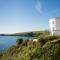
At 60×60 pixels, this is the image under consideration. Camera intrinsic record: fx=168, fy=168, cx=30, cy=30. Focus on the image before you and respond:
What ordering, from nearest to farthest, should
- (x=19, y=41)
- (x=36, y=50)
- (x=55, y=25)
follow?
(x=36, y=50), (x=55, y=25), (x=19, y=41)

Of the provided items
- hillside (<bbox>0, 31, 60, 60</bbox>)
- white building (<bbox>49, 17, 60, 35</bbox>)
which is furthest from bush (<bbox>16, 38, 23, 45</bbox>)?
white building (<bbox>49, 17, 60, 35</bbox>)

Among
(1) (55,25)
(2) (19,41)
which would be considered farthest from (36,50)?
(1) (55,25)

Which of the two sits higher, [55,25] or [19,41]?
[55,25]

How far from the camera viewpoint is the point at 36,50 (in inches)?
269

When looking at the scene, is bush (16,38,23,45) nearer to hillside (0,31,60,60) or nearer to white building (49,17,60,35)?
hillside (0,31,60,60)

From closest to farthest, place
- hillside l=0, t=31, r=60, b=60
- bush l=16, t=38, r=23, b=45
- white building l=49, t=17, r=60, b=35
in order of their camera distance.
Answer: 1. hillside l=0, t=31, r=60, b=60
2. white building l=49, t=17, r=60, b=35
3. bush l=16, t=38, r=23, b=45

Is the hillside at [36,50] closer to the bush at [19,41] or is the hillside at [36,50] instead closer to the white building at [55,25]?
the bush at [19,41]

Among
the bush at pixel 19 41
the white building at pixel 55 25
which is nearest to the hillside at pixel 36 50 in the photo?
the bush at pixel 19 41

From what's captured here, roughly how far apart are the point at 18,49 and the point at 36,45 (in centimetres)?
118

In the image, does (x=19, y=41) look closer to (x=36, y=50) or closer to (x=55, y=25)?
(x=36, y=50)

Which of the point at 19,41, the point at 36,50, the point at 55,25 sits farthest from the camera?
the point at 19,41

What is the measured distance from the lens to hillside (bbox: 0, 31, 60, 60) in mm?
6594

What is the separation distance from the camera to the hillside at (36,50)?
659 cm

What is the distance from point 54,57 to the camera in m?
6.53
